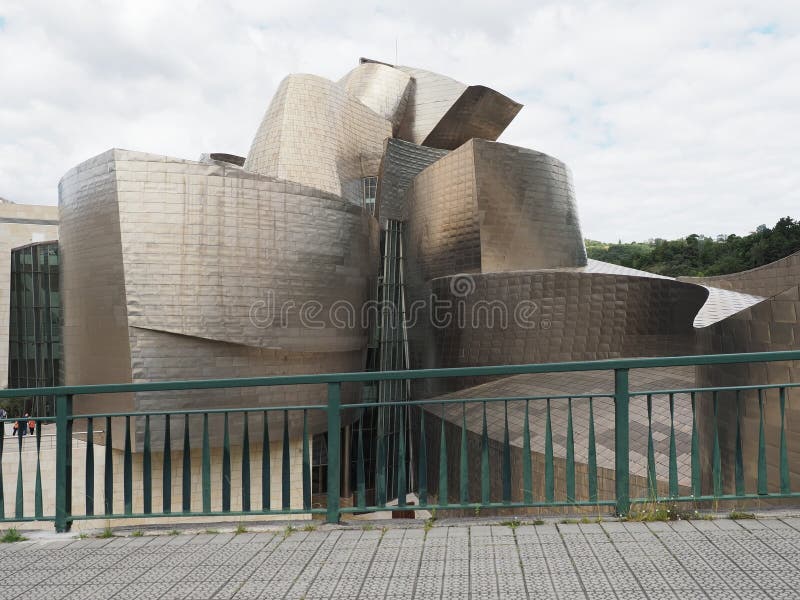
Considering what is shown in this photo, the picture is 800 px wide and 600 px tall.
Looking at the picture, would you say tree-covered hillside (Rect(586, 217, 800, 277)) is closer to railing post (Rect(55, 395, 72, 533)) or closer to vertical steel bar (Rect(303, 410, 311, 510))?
vertical steel bar (Rect(303, 410, 311, 510))

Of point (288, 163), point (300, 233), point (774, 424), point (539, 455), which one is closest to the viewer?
point (774, 424)

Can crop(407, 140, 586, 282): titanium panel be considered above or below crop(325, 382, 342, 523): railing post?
above

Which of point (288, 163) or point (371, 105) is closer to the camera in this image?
point (288, 163)

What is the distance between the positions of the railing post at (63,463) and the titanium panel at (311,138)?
16.1 m

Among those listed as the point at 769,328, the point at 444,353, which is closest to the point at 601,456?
the point at 769,328

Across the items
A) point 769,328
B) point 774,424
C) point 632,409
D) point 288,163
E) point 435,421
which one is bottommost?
point 435,421

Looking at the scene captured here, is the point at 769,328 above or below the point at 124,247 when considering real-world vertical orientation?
below

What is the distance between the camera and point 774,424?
5.97 metres

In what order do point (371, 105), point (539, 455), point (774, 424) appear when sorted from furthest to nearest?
point (371, 105) → point (539, 455) → point (774, 424)

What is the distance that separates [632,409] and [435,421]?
5.46 metres

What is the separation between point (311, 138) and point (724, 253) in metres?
48.4

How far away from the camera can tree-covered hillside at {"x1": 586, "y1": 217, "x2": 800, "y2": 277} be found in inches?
1794

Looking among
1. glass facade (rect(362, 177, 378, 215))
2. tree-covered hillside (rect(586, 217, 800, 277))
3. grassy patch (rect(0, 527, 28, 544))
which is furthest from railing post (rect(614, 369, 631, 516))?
Answer: tree-covered hillside (rect(586, 217, 800, 277))

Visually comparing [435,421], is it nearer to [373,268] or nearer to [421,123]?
[373,268]
